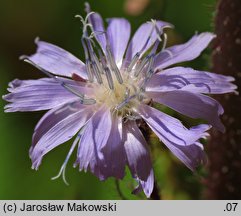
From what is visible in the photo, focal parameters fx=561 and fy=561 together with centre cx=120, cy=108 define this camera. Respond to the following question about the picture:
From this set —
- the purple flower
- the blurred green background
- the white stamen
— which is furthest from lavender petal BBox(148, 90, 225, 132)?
the blurred green background

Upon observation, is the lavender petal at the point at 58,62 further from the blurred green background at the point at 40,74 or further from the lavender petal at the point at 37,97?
the blurred green background at the point at 40,74

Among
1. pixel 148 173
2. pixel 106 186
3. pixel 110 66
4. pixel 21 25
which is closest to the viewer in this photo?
pixel 148 173

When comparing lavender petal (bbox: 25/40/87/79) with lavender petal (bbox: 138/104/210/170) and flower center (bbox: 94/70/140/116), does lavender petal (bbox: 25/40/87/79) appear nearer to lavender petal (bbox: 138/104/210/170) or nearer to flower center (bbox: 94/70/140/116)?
flower center (bbox: 94/70/140/116)

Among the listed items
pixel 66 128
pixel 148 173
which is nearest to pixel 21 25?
pixel 66 128

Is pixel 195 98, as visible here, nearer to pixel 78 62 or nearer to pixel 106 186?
pixel 78 62

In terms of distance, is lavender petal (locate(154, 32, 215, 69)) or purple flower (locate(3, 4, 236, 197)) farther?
lavender petal (locate(154, 32, 215, 69))
